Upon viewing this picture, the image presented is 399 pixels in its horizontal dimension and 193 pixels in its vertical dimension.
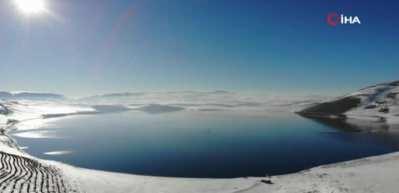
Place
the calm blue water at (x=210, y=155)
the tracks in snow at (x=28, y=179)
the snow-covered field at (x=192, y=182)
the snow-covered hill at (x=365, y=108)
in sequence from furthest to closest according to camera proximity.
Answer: the snow-covered hill at (x=365, y=108)
the calm blue water at (x=210, y=155)
the snow-covered field at (x=192, y=182)
the tracks in snow at (x=28, y=179)

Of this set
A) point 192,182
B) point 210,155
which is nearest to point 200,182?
point 192,182

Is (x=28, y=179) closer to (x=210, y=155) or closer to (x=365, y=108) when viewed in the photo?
(x=210, y=155)

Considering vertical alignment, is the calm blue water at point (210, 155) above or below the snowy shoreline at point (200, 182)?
below

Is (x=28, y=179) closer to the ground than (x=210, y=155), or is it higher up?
higher up

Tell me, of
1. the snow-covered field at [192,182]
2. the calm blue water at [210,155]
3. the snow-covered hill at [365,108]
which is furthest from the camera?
the snow-covered hill at [365,108]

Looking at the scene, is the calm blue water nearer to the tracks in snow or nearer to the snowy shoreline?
the snowy shoreline

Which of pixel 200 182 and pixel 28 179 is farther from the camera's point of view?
pixel 200 182

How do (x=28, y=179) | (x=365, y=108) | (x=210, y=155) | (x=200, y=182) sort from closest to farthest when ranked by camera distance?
(x=28, y=179) → (x=200, y=182) → (x=210, y=155) → (x=365, y=108)

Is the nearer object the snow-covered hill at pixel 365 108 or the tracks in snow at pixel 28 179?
the tracks in snow at pixel 28 179

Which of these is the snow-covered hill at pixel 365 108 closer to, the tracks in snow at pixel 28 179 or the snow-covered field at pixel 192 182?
the snow-covered field at pixel 192 182

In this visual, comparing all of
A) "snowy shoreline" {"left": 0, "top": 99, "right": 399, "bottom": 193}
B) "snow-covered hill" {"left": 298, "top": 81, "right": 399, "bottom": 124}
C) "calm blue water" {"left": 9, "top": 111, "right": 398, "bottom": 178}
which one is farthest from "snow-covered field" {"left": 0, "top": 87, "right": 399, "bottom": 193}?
"snow-covered hill" {"left": 298, "top": 81, "right": 399, "bottom": 124}

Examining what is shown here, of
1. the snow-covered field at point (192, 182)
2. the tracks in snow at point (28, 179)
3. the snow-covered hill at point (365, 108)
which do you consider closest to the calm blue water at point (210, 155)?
the snow-covered field at point (192, 182)
